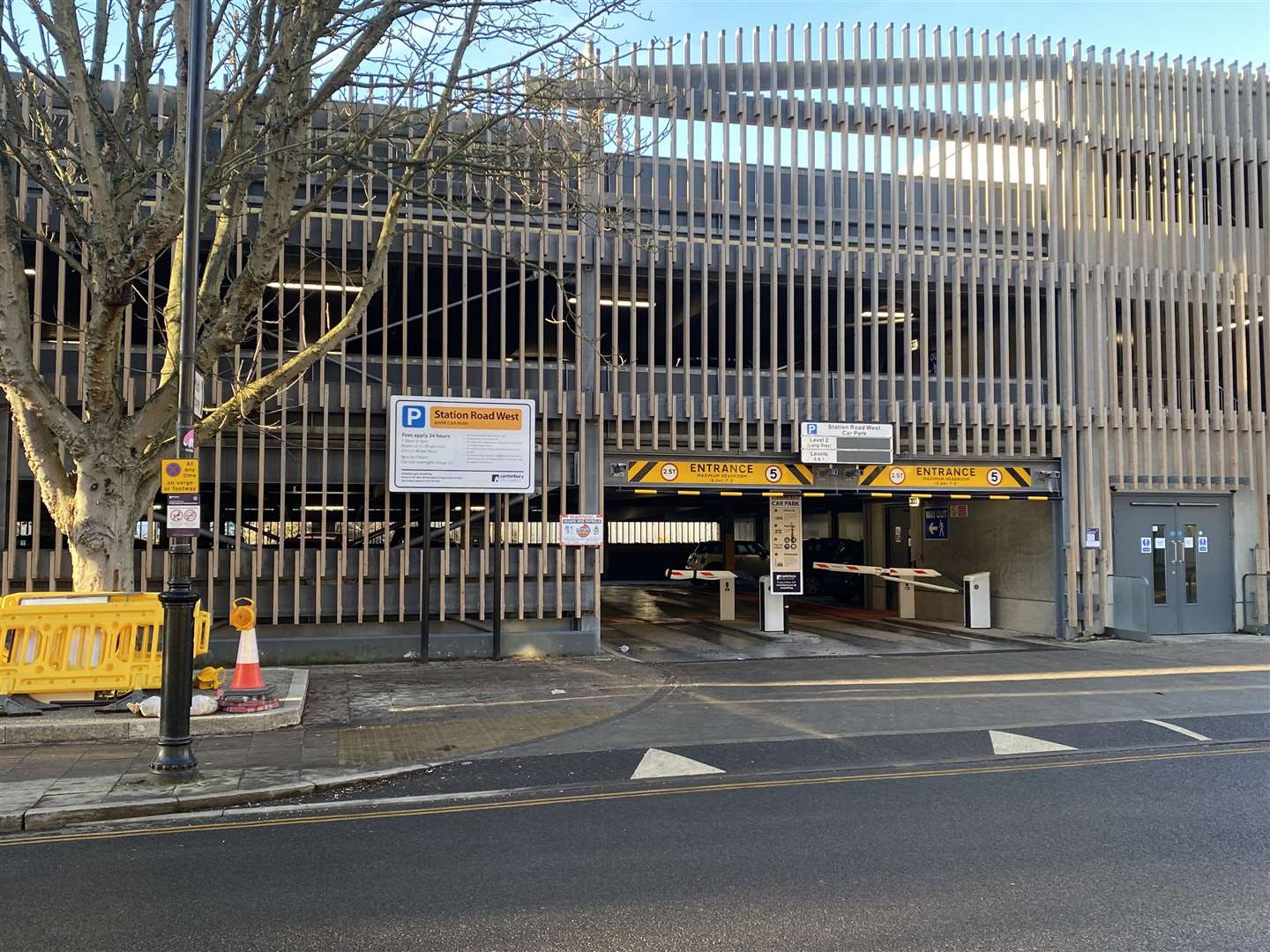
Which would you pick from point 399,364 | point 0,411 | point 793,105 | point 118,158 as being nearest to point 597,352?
point 399,364

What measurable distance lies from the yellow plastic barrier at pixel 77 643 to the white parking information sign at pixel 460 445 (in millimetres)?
4685

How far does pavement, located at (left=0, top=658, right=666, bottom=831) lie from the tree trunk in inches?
75.1

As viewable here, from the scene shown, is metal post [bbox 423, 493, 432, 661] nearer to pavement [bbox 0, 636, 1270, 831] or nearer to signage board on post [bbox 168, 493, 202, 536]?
pavement [bbox 0, 636, 1270, 831]

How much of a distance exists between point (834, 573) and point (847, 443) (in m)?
10.6

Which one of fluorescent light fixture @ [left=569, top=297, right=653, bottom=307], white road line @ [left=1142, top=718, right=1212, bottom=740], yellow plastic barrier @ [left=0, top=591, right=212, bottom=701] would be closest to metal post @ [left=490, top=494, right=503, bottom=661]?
fluorescent light fixture @ [left=569, top=297, right=653, bottom=307]

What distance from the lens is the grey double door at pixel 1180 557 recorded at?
18188mm

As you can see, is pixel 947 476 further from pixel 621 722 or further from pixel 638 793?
pixel 638 793

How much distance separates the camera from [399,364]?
15.3 metres

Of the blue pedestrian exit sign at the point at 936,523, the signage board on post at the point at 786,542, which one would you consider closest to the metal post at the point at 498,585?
the signage board on post at the point at 786,542

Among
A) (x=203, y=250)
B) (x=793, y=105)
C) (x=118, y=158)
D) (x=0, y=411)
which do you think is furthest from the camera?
(x=793, y=105)

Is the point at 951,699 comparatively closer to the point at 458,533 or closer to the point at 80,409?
the point at 458,533

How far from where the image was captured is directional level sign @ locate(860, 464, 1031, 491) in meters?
17.1

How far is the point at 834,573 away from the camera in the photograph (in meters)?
26.7

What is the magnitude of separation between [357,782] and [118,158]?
800cm
